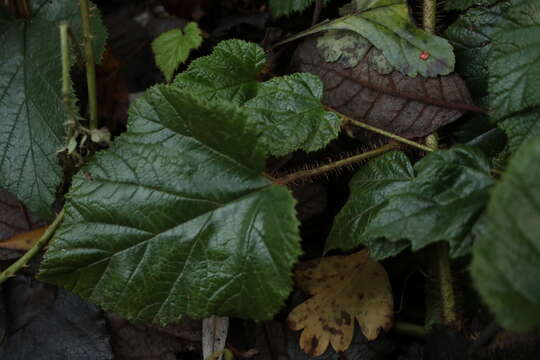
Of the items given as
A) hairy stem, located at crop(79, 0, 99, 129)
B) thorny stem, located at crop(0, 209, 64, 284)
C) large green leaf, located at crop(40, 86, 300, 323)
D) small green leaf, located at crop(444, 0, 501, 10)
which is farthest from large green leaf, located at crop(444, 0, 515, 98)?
thorny stem, located at crop(0, 209, 64, 284)

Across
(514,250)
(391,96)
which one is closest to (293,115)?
(391,96)

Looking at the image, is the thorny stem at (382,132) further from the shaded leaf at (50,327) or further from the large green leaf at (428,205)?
the shaded leaf at (50,327)

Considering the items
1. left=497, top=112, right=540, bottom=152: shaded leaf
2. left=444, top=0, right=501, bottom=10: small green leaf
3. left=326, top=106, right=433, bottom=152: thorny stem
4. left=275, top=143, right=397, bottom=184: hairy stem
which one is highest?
left=444, top=0, right=501, bottom=10: small green leaf

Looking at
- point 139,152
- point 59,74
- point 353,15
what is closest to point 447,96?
point 353,15

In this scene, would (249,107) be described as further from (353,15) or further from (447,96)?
(447,96)

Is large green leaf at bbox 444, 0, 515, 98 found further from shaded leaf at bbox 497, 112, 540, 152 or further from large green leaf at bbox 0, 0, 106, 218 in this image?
large green leaf at bbox 0, 0, 106, 218

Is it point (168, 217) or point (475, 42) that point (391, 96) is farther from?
point (168, 217)
